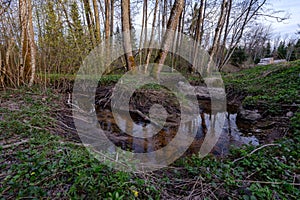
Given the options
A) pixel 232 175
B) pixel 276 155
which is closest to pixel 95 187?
pixel 232 175

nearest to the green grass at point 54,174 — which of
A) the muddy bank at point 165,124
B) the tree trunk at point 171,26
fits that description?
the muddy bank at point 165,124

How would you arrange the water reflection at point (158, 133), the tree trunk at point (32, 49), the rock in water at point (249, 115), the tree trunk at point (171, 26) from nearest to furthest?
the water reflection at point (158, 133)
the rock in water at point (249, 115)
the tree trunk at point (32, 49)
the tree trunk at point (171, 26)

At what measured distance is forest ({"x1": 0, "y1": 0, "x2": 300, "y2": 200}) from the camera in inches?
58.5

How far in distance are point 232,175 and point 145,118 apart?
3031 millimetres

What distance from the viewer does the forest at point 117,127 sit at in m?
1.49

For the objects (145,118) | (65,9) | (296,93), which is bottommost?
(145,118)

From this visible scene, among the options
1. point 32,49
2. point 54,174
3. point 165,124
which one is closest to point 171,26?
point 165,124

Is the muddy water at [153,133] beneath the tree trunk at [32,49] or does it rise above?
beneath

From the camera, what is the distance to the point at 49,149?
1900 millimetres

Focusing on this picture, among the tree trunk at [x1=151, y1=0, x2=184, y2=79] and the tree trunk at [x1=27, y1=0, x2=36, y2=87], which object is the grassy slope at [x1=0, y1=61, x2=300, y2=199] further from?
the tree trunk at [x1=151, y1=0, x2=184, y2=79]

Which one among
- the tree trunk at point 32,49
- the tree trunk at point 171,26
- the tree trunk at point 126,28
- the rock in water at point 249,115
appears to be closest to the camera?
the rock in water at point 249,115

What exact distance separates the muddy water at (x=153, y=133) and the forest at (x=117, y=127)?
0.08 ft

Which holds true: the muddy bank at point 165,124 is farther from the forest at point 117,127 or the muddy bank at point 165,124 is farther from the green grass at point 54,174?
the green grass at point 54,174

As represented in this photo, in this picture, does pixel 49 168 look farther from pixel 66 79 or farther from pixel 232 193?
pixel 66 79
